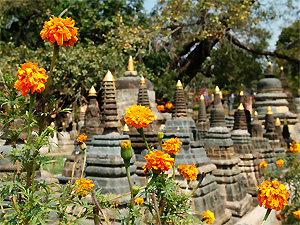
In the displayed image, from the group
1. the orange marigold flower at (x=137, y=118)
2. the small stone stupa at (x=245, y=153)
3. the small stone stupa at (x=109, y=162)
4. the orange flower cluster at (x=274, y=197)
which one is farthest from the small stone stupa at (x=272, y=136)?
the orange marigold flower at (x=137, y=118)

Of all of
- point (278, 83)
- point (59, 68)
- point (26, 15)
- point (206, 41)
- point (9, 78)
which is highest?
point (26, 15)

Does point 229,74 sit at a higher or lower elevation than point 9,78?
higher

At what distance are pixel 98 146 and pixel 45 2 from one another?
1114 cm

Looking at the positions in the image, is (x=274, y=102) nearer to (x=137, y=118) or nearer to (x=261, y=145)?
(x=261, y=145)

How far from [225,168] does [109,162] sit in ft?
8.67

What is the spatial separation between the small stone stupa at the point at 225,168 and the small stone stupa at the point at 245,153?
0.91 metres

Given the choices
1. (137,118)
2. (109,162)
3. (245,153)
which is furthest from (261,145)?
(137,118)

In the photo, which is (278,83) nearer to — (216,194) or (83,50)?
(83,50)

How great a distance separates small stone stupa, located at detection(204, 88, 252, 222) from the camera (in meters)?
5.55

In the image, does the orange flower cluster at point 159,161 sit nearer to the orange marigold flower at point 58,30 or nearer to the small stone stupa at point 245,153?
the orange marigold flower at point 58,30

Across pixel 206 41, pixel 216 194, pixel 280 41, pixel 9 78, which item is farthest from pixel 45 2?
pixel 280 41

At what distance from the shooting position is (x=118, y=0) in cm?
1370

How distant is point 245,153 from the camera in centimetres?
730

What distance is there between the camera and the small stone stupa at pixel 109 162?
161 inches
